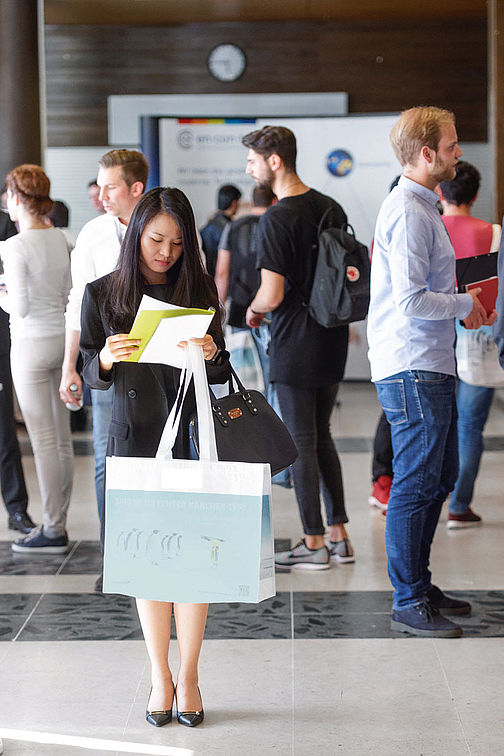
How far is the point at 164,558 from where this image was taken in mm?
2219

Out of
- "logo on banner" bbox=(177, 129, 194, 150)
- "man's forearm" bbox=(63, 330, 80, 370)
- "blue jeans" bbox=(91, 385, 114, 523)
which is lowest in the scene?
"blue jeans" bbox=(91, 385, 114, 523)

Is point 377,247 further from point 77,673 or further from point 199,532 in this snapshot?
Answer: point 77,673

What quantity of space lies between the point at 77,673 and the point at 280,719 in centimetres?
66

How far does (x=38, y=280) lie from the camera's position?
12.8 ft

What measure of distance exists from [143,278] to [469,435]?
7.92ft

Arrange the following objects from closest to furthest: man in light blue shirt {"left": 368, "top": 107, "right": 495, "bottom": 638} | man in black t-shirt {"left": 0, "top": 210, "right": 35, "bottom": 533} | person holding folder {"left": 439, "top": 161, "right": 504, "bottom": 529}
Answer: man in light blue shirt {"left": 368, "top": 107, "right": 495, "bottom": 638}
person holding folder {"left": 439, "top": 161, "right": 504, "bottom": 529}
man in black t-shirt {"left": 0, "top": 210, "right": 35, "bottom": 533}

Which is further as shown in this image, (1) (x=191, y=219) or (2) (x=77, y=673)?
(2) (x=77, y=673)

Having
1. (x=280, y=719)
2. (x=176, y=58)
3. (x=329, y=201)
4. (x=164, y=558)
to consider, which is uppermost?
(x=176, y=58)

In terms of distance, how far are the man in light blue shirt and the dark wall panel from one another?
736cm

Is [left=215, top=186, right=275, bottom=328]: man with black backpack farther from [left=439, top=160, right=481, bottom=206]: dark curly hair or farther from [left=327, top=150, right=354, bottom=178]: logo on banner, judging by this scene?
[left=327, top=150, right=354, bottom=178]: logo on banner

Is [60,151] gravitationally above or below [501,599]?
above

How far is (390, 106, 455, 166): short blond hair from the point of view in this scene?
9.73 ft

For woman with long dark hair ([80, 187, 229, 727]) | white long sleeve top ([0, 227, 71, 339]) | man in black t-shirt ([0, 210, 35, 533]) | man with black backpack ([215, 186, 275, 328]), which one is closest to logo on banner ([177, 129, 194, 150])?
man with black backpack ([215, 186, 275, 328])

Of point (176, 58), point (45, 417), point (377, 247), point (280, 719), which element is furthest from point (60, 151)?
point (280, 719)
